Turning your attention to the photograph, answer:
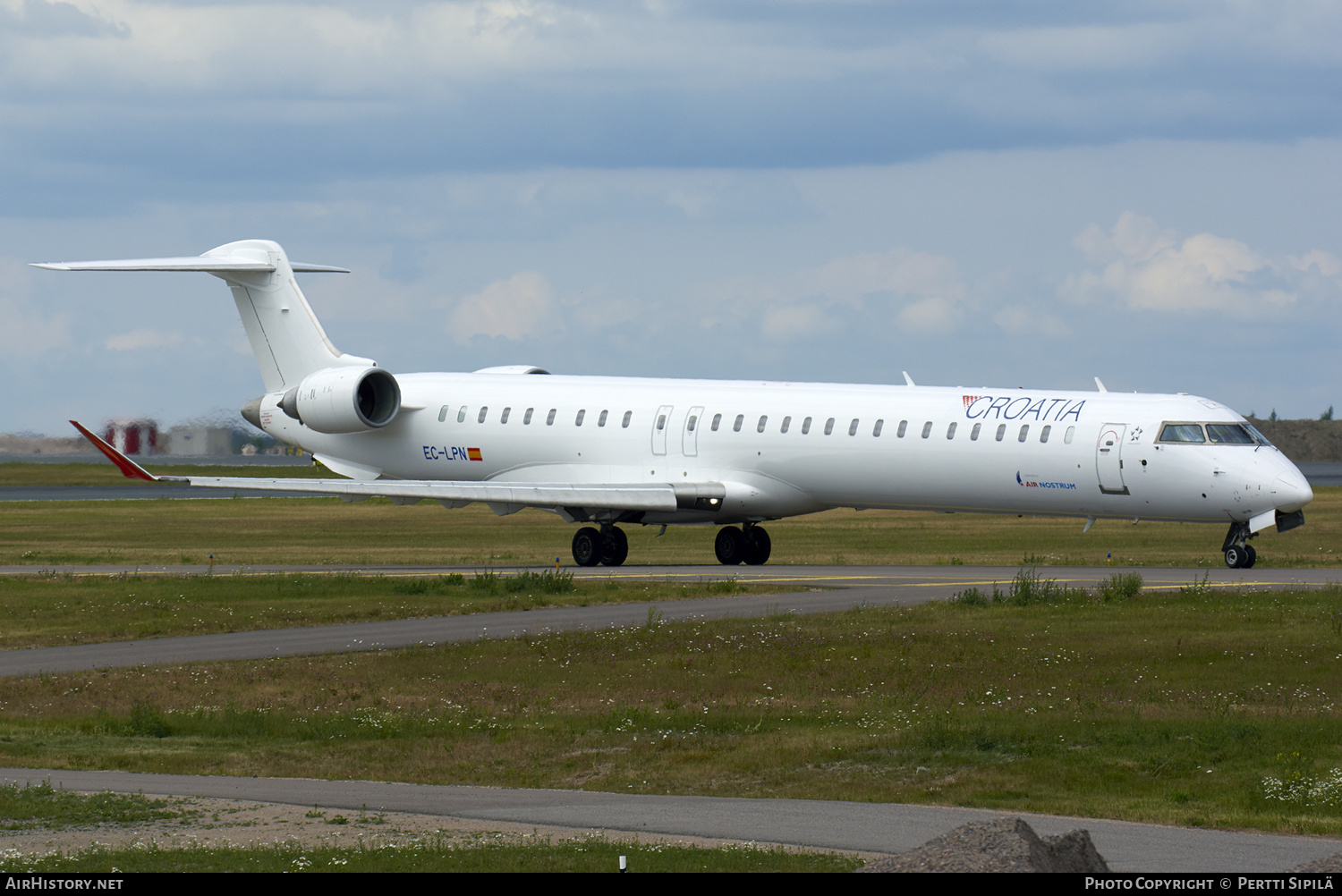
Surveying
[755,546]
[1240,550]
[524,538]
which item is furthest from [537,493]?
[524,538]

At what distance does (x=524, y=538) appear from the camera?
53.0 metres

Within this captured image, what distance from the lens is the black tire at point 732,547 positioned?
38.2 m

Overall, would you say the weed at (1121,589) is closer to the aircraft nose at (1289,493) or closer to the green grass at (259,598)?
the aircraft nose at (1289,493)

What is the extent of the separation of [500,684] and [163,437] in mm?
46934

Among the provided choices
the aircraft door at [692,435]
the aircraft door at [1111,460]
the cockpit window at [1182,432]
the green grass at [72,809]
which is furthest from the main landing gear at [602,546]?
the green grass at [72,809]

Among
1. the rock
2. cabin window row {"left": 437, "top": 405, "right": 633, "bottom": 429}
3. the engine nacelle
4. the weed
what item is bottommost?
the rock

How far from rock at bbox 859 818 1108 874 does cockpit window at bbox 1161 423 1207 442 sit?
80.5 feet

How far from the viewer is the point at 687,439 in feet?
122

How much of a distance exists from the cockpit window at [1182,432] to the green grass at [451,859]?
870 inches

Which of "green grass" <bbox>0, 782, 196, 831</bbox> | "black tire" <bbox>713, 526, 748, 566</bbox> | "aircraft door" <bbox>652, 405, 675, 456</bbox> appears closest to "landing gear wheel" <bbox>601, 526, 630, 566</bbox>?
"aircraft door" <bbox>652, 405, 675, 456</bbox>

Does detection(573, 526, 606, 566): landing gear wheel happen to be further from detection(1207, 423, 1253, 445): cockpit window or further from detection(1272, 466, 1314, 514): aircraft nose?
detection(1272, 466, 1314, 514): aircraft nose

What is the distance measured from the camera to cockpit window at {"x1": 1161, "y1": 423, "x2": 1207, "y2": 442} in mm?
31078
